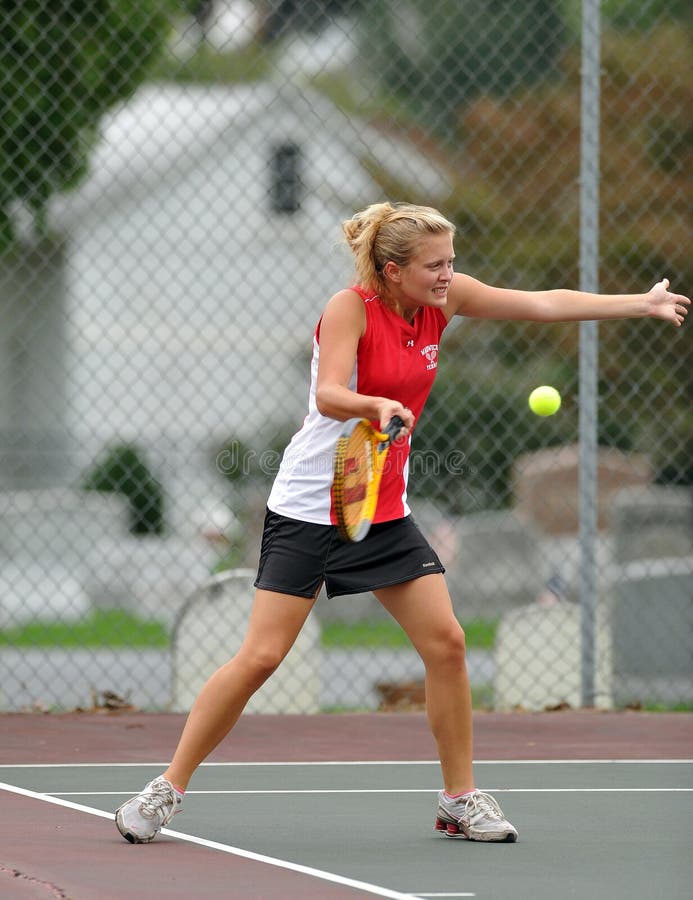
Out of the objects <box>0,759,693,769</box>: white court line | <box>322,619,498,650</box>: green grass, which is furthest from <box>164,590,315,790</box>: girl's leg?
<box>322,619,498,650</box>: green grass

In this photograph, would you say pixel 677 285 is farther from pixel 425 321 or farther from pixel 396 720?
pixel 425 321

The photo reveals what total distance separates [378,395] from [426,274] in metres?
0.36

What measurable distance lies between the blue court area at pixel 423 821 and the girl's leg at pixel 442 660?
0.78 feet

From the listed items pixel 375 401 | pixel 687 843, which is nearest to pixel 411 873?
pixel 687 843

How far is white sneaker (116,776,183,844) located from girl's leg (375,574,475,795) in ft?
2.46

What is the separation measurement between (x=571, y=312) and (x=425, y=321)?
0.46m

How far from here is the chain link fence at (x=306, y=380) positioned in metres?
8.37

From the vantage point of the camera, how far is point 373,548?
4531mm

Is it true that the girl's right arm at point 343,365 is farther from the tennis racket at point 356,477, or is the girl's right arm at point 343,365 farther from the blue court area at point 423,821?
the blue court area at point 423,821

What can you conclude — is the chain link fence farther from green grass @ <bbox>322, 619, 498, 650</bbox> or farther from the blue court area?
the blue court area

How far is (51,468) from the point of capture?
12.4m

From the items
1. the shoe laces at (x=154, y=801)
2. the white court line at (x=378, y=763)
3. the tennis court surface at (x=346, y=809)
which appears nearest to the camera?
the tennis court surface at (x=346, y=809)

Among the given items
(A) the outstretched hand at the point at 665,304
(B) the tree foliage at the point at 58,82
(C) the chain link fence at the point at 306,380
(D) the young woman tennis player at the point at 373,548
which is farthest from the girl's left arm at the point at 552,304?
(B) the tree foliage at the point at 58,82

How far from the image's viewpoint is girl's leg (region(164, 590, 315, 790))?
4457 mm
